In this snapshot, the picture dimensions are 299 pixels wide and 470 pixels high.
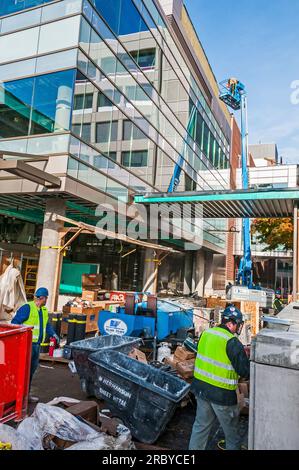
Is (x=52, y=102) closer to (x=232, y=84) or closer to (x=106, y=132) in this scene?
(x=106, y=132)

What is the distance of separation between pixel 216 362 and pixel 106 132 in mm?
12631

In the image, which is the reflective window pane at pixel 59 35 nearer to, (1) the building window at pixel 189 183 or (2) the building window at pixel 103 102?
(2) the building window at pixel 103 102

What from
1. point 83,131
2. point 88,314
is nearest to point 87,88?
point 83,131

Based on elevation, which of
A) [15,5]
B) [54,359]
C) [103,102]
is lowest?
[54,359]

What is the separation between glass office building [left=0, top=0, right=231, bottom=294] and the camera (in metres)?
12.9

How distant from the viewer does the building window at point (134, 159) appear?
54.8 feet

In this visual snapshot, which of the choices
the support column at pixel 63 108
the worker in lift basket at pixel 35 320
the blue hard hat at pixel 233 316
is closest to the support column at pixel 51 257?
the support column at pixel 63 108

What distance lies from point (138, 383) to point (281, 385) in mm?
2614

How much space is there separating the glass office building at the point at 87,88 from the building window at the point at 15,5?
0.04m

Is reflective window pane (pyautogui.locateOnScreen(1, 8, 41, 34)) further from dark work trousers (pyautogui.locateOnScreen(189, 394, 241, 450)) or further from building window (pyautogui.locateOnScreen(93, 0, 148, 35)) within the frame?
dark work trousers (pyautogui.locateOnScreen(189, 394, 241, 450))

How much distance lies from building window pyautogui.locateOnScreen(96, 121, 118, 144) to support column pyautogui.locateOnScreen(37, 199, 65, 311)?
3324 millimetres

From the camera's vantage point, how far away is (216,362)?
405cm
